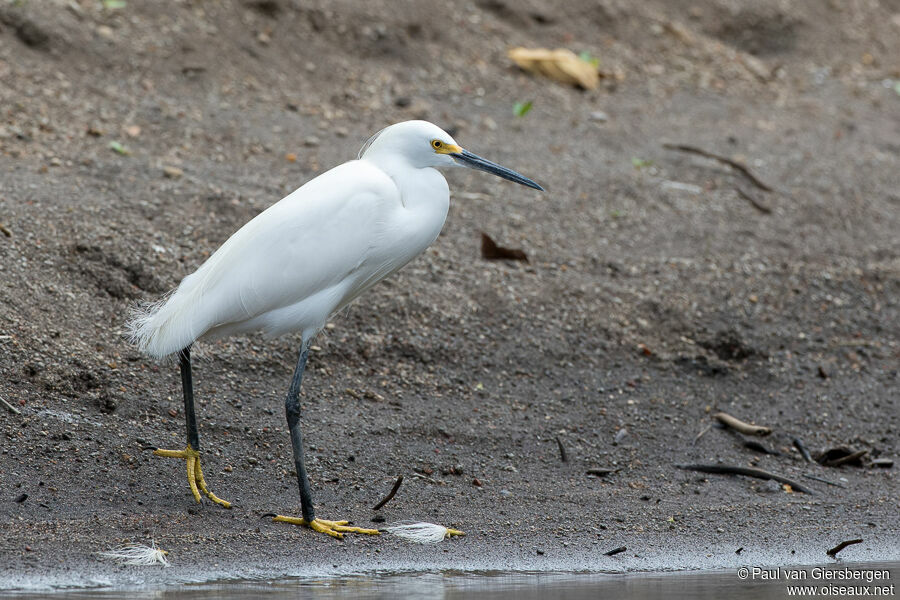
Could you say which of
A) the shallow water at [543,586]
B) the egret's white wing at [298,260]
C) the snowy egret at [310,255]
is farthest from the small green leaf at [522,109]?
the shallow water at [543,586]

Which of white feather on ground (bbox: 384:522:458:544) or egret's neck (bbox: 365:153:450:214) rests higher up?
egret's neck (bbox: 365:153:450:214)

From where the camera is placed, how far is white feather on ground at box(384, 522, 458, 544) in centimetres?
474

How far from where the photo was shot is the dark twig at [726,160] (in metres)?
8.98

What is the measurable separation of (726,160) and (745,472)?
3.93 m

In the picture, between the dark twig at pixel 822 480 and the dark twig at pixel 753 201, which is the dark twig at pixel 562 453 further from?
the dark twig at pixel 753 201

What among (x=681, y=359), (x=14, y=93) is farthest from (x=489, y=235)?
(x=14, y=93)

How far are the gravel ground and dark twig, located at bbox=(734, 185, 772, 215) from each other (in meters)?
0.04

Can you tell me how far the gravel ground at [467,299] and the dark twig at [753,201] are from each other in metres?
0.04

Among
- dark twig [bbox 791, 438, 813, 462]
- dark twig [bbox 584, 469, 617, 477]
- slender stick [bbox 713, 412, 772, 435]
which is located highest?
dark twig [bbox 791, 438, 813, 462]

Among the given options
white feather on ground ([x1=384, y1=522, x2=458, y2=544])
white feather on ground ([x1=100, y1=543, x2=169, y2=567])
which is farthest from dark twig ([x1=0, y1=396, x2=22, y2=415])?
white feather on ground ([x1=384, y1=522, x2=458, y2=544])

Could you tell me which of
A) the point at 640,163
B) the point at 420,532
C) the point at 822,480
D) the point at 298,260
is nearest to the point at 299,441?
the point at 420,532

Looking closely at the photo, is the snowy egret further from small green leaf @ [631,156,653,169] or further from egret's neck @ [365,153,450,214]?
small green leaf @ [631,156,653,169]

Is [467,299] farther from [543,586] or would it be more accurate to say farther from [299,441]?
[543,586]

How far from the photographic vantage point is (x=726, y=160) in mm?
9148
